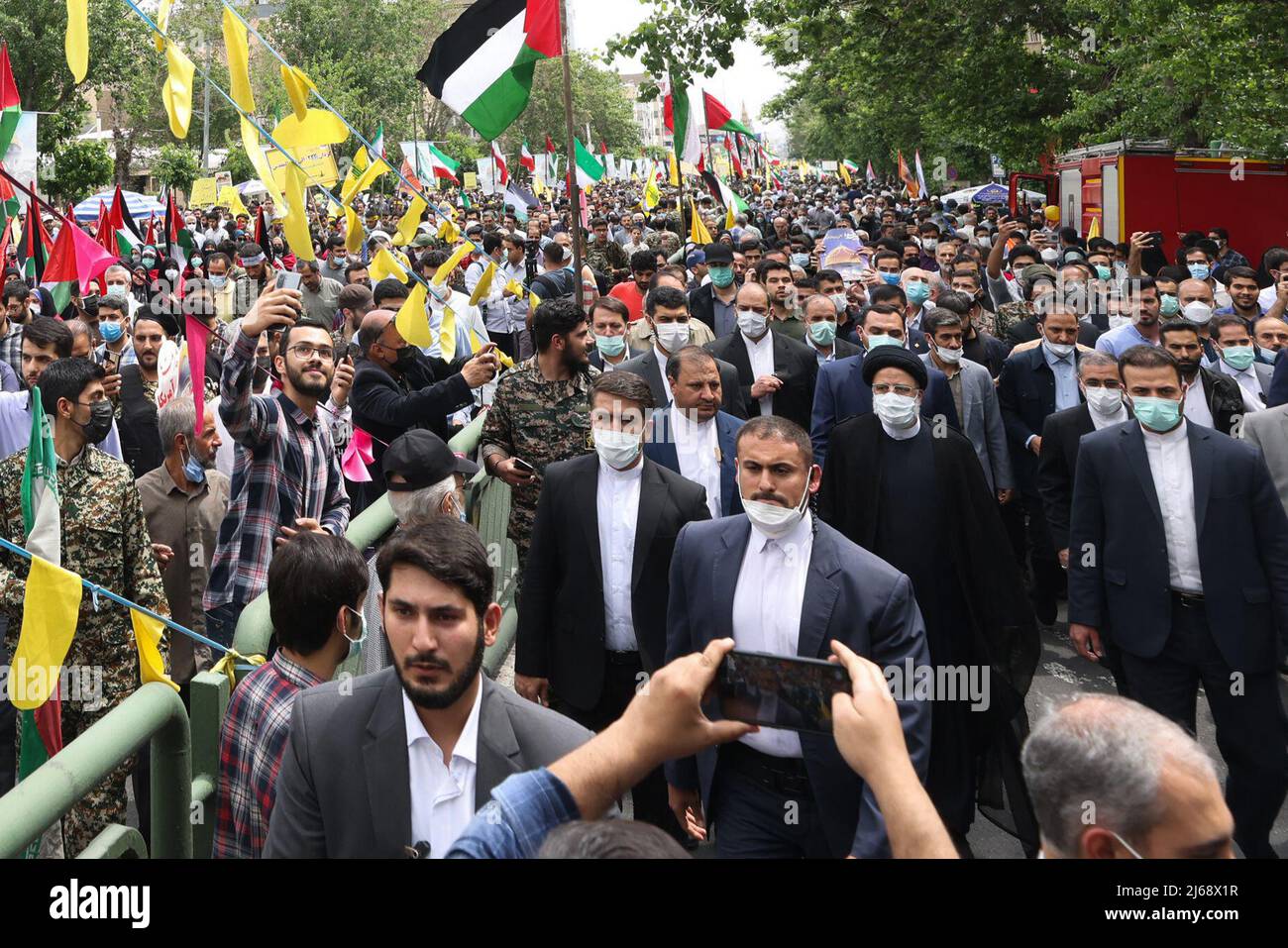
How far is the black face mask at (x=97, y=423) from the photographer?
5.14 m

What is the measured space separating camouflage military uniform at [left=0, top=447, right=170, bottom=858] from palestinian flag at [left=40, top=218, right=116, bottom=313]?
11.9 feet

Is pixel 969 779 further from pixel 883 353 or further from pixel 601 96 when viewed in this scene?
pixel 601 96

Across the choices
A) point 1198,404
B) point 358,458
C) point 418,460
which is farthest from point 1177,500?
point 358,458

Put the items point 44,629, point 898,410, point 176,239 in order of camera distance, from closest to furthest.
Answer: point 44,629, point 898,410, point 176,239

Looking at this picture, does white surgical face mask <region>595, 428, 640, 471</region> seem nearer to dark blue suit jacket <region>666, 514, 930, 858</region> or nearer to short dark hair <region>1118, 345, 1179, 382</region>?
dark blue suit jacket <region>666, 514, 930, 858</region>

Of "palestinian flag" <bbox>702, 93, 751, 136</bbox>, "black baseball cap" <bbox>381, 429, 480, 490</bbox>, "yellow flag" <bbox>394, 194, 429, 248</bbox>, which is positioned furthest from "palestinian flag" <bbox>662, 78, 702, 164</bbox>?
"black baseball cap" <bbox>381, 429, 480, 490</bbox>

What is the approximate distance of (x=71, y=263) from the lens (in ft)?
29.5

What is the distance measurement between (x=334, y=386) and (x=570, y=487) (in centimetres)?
174

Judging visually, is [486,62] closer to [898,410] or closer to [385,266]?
[385,266]

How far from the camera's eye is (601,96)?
8719 centimetres

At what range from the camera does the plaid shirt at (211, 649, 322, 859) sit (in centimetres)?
→ 332

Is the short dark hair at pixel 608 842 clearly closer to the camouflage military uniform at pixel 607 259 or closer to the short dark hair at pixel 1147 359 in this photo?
the short dark hair at pixel 1147 359

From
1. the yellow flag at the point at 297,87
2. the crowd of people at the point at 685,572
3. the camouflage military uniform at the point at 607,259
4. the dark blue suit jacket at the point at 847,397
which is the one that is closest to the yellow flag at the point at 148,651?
the crowd of people at the point at 685,572

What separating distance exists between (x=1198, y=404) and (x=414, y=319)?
3.94 m
